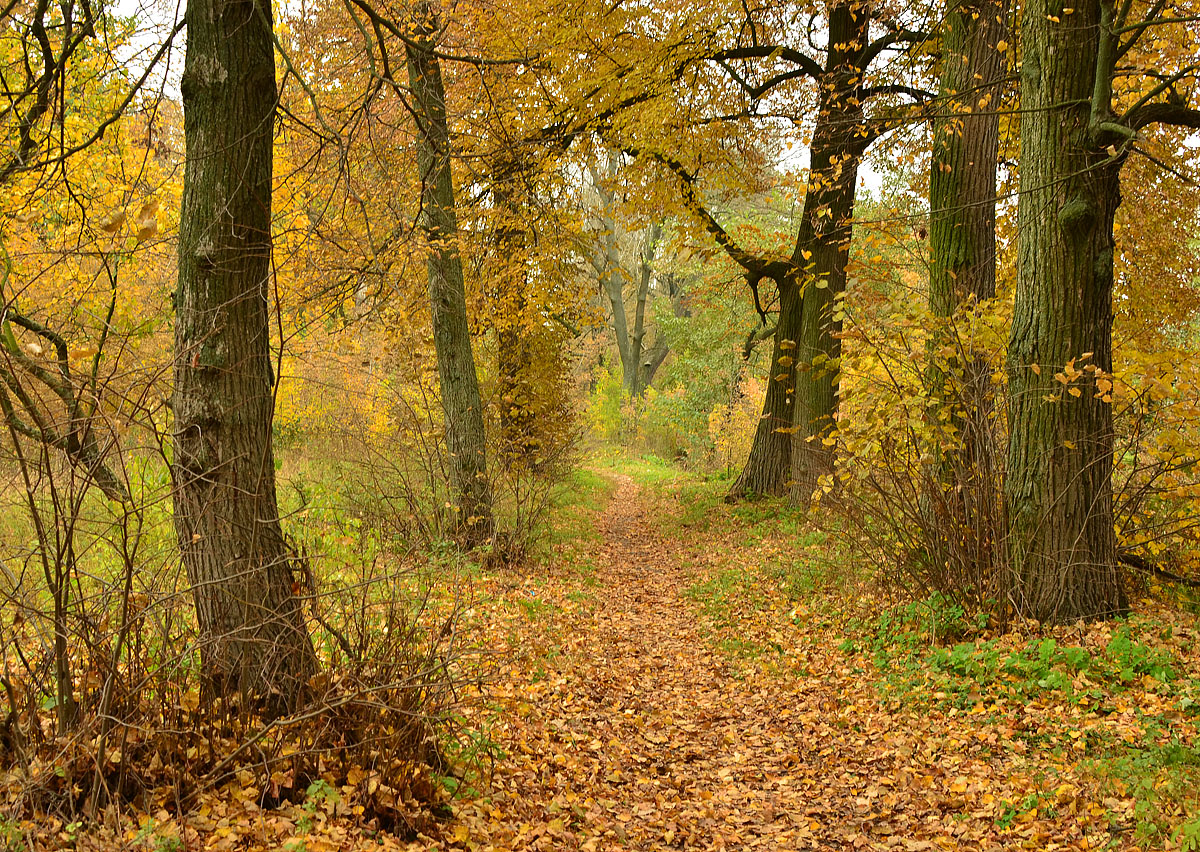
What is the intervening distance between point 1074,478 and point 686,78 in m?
8.46

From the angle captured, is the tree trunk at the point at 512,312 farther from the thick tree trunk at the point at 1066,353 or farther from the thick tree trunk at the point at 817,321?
the thick tree trunk at the point at 1066,353

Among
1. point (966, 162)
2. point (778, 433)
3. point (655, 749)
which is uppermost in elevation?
point (966, 162)

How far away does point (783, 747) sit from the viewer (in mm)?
5254

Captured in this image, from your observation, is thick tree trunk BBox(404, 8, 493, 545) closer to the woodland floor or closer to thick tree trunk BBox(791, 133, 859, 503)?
the woodland floor

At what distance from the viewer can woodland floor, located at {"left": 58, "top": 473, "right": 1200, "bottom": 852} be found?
3.81m

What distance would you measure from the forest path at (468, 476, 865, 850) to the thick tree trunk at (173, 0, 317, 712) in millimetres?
1405

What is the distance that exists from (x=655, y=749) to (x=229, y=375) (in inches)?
134

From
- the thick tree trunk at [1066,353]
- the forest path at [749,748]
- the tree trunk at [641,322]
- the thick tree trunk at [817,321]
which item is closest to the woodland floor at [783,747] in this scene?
the forest path at [749,748]

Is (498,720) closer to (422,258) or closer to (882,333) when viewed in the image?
(882,333)

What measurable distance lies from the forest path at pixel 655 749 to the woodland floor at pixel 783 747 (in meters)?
0.02

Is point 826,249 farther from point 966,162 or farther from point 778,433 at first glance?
point 966,162

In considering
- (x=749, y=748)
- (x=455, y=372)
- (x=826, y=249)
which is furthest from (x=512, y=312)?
(x=749, y=748)

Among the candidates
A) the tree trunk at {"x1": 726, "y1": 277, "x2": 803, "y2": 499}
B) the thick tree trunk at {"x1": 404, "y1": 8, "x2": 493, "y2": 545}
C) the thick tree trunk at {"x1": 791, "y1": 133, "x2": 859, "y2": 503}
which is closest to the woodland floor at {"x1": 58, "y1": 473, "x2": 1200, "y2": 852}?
the thick tree trunk at {"x1": 404, "y1": 8, "x2": 493, "y2": 545}

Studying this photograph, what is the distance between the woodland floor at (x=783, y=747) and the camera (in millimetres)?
3809
